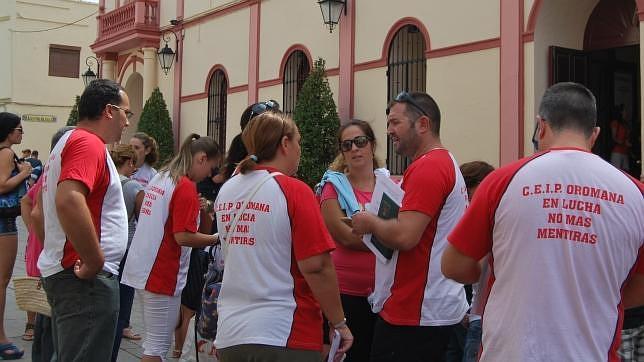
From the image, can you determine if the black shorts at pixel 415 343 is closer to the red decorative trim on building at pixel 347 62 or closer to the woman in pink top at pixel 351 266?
the woman in pink top at pixel 351 266

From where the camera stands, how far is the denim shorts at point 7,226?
6.48 metres

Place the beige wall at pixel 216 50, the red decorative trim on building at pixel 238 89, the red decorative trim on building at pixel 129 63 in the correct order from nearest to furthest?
the red decorative trim on building at pixel 238 89 → the beige wall at pixel 216 50 → the red decorative trim on building at pixel 129 63

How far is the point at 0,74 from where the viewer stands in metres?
31.2

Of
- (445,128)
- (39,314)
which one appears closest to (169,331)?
(39,314)

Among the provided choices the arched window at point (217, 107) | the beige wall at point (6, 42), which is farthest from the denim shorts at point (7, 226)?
the beige wall at point (6, 42)

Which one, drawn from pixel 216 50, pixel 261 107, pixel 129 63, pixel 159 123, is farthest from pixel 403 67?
pixel 129 63

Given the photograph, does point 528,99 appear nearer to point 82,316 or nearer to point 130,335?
point 130,335

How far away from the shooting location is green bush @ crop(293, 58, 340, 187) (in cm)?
1318

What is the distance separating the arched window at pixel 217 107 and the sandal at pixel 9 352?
466 inches

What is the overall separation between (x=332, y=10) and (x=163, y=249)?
30.6ft

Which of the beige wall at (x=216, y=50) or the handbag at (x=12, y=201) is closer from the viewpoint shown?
the handbag at (x=12, y=201)

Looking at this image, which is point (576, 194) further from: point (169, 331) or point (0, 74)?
point (0, 74)

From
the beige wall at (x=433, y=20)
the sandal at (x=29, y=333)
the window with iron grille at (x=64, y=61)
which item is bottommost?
the sandal at (x=29, y=333)

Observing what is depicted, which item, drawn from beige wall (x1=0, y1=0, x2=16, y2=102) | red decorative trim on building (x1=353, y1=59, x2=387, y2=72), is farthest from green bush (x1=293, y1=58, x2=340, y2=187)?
beige wall (x1=0, y1=0, x2=16, y2=102)
